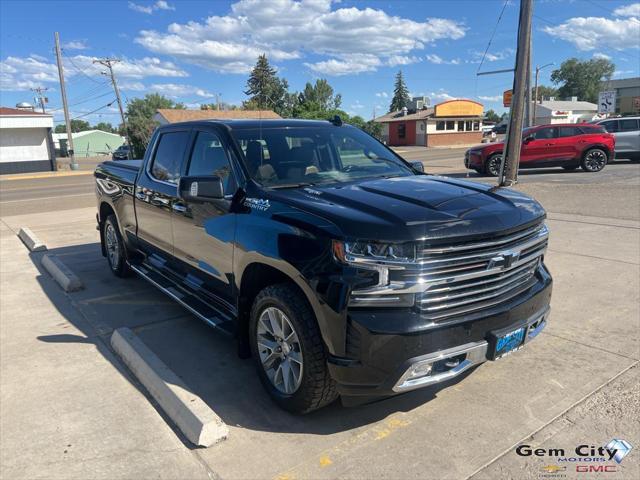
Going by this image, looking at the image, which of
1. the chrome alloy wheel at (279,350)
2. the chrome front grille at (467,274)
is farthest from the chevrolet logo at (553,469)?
the chrome alloy wheel at (279,350)

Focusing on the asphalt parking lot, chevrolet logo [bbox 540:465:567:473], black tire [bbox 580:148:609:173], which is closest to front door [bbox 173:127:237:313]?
the asphalt parking lot

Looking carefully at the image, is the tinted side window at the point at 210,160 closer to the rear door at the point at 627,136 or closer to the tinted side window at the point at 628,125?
the rear door at the point at 627,136

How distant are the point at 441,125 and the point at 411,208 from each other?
56.8m

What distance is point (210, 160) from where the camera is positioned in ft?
13.9

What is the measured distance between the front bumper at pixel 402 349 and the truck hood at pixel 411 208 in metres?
0.46

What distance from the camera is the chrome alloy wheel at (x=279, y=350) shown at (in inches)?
125

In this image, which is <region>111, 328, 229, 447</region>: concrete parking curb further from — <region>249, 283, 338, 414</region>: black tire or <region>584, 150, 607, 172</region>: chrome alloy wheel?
<region>584, 150, 607, 172</region>: chrome alloy wheel

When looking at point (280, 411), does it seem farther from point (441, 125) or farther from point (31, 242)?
point (441, 125)

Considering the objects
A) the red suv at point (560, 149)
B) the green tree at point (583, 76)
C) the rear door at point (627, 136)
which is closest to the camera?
the red suv at point (560, 149)

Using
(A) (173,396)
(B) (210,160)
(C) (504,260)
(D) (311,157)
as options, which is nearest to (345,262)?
(C) (504,260)

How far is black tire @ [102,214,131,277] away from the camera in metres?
6.34

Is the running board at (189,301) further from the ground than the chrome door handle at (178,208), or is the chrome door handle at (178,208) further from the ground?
the chrome door handle at (178,208)

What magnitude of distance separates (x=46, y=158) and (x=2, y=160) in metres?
2.73

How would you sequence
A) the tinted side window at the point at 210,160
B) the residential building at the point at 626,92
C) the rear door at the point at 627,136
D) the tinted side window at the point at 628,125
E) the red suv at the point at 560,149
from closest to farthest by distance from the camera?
the tinted side window at the point at 210,160
the red suv at the point at 560,149
the rear door at the point at 627,136
the tinted side window at the point at 628,125
the residential building at the point at 626,92
